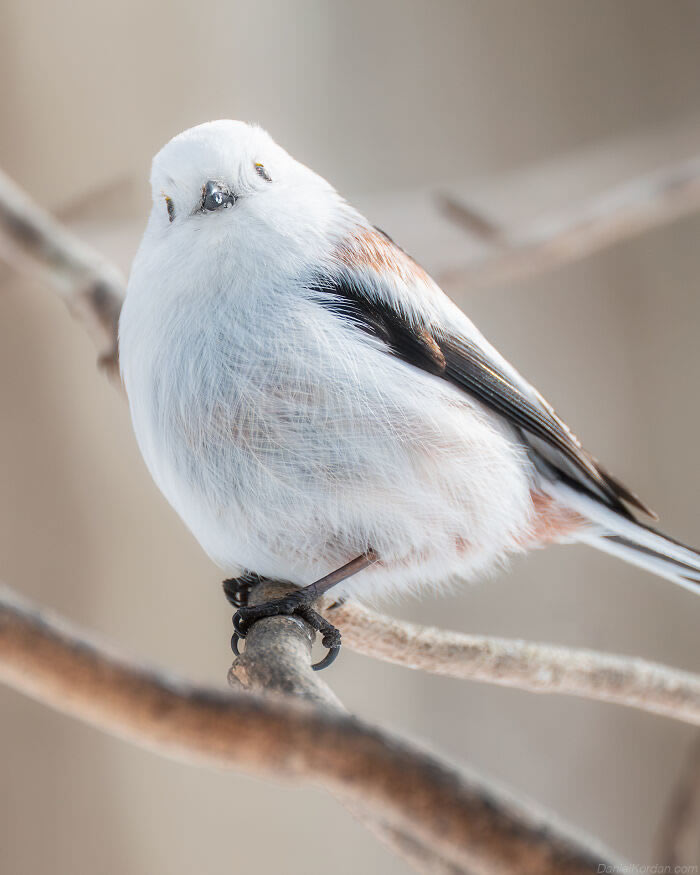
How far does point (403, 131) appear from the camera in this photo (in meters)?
1.06

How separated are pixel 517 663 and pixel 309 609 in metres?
0.17

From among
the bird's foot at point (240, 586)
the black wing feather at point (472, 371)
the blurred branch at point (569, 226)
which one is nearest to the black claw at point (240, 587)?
the bird's foot at point (240, 586)

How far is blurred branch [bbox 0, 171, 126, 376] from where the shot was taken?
601 mm

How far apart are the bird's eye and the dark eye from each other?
3 centimetres

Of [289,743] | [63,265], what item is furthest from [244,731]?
[63,265]

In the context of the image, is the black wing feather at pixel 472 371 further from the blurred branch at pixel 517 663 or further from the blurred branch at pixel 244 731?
the blurred branch at pixel 244 731

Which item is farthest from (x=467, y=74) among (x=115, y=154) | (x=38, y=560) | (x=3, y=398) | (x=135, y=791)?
(x=135, y=791)

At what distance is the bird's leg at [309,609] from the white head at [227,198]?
0.18m

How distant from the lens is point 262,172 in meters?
0.44

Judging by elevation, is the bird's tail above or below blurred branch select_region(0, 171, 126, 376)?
below

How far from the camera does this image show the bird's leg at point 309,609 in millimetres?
410

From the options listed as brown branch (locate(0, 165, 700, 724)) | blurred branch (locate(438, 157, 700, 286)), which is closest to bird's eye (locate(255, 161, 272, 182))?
brown branch (locate(0, 165, 700, 724))

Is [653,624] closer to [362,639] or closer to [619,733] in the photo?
[619,733]

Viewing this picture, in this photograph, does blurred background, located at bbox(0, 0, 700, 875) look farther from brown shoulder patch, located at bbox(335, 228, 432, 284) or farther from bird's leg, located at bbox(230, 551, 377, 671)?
bird's leg, located at bbox(230, 551, 377, 671)
